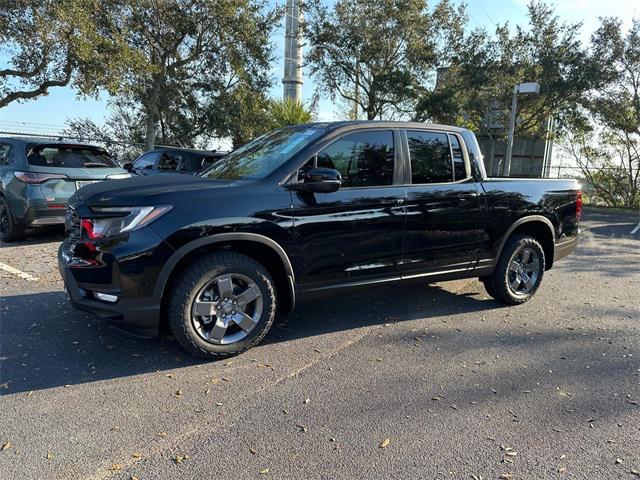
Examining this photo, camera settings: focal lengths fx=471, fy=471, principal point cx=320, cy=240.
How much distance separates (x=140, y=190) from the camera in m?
3.42

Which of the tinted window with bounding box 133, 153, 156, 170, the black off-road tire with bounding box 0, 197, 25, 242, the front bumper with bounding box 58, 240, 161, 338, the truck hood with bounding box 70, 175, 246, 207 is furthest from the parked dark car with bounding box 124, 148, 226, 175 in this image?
the front bumper with bounding box 58, 240, 161, 338

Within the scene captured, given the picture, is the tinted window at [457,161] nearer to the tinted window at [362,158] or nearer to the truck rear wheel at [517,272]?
the tinted window at [362,158]

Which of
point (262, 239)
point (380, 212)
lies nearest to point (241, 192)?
point (262, 239)

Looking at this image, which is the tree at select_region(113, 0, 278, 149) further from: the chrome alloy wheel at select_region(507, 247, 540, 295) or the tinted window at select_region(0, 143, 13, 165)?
the chrome alloy wheel at select_region(507, 247, 540, 295)

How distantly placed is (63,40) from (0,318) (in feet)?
33.8

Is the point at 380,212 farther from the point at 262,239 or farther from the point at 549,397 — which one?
the point at 549,397

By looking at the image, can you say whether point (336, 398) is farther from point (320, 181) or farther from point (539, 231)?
point (539, 231)

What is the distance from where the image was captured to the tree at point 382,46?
1628 cm

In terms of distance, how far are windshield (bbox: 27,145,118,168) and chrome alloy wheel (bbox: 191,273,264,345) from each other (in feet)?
15.8

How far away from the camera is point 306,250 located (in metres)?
3.78

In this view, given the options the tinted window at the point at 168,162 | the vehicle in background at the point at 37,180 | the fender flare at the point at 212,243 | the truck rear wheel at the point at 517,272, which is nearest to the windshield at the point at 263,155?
the fender flare at the point at 212,243

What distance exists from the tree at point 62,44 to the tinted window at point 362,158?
35.9 ft

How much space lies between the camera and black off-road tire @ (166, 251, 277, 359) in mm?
3400

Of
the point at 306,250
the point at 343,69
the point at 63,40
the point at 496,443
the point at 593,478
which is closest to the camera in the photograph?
the point at 593,478
